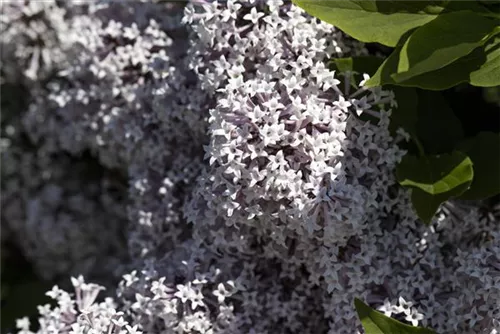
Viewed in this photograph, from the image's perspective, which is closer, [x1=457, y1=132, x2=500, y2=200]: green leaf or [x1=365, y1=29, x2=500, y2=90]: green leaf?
[x1=365, y1=29, x2=500, y2=90]: green leaf

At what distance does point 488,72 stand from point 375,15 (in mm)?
179

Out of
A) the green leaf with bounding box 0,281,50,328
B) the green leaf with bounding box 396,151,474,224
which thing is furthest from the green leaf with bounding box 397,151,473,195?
the green leaf with bounding box 0,281,50,328

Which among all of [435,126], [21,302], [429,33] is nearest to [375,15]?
[429,33]

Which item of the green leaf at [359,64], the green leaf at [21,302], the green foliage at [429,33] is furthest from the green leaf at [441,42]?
the green leaf at [21,302]

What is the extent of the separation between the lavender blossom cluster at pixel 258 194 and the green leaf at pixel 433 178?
4 cm

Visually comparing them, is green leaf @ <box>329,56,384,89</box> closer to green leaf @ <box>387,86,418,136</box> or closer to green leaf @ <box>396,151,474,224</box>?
green leaf @ <box>387,86,418,136</box>

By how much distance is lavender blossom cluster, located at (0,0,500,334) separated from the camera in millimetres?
1190

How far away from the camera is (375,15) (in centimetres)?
115

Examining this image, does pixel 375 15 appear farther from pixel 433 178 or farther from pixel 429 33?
pixel 433 178

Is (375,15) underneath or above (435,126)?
above

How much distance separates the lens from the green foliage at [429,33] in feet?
3.57

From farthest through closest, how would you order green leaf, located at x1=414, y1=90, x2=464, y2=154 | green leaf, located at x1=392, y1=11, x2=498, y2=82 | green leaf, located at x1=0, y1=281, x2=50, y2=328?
1. green leaf, located at x1=0, y1=281, x2=50, y2=328
2. green leaf, located at x1=414, y1=90, x2=464, y2=154
3. green leaf, located at x1=392, y1=11, x2=498, y2=82

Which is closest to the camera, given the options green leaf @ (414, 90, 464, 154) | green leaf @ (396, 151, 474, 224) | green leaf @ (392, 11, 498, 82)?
green leaf @ (392, 11, 498, 82)

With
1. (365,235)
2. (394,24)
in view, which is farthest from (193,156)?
(394,24)
